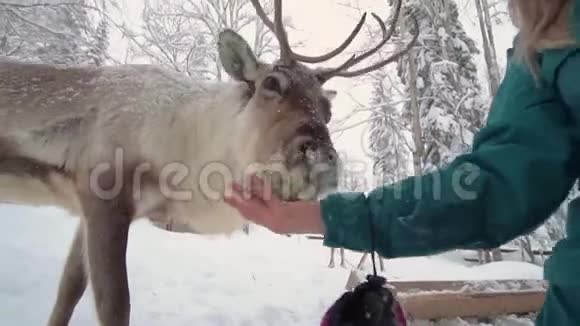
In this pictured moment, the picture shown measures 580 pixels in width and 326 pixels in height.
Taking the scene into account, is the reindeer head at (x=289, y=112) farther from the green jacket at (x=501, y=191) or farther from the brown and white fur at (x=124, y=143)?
the green jacket at (x=501, y=191)

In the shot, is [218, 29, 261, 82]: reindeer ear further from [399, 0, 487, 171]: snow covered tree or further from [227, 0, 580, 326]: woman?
[399, 0, 487, 171]: snow covered tree

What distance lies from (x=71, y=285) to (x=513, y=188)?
3.23 m

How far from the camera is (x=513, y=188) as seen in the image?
3.36ft

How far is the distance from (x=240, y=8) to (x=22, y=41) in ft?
24.5

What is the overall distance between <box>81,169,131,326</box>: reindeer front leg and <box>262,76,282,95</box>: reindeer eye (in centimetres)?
105

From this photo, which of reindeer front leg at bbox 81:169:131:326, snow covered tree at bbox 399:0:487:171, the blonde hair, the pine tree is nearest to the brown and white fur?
reindeer front leg at bbox 81:169:131:326

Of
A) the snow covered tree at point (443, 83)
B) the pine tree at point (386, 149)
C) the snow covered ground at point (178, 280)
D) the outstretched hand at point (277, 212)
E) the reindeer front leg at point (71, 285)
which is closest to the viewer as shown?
the outstretched hand at point (277, 212)

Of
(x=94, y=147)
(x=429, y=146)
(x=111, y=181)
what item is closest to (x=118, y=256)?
(x=111, y=181)

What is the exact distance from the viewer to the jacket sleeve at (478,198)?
102 cm

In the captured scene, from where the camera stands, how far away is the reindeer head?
2.52 meters

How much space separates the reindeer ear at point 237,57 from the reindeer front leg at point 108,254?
100cm

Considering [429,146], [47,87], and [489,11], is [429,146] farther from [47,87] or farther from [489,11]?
[47,87]

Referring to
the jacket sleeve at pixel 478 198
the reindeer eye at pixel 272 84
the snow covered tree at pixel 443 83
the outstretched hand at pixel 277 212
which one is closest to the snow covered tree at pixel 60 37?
the reindeer eye at pixel 272 84

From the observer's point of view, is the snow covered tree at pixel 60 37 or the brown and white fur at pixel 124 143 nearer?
the brown and white fur at pixel 124 143
